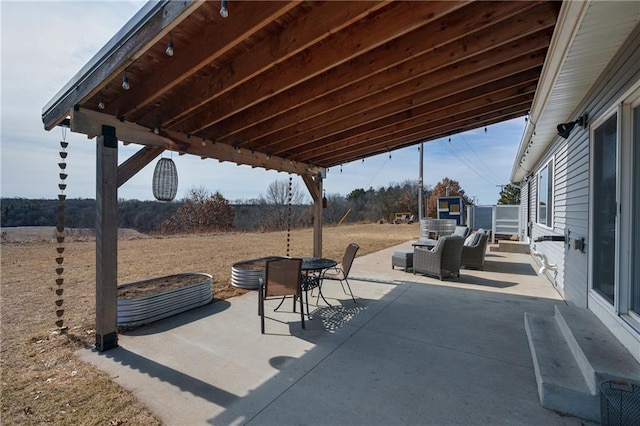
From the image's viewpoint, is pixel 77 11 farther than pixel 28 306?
No

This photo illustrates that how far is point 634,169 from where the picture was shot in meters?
2.18

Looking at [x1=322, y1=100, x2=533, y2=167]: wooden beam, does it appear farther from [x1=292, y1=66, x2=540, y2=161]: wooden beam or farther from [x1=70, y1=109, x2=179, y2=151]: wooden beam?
[x1=70, y1=109, x2=179, y2=151]: wooden beam

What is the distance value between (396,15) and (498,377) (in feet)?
10.0

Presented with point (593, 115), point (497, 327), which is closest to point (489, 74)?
point (593, 115)

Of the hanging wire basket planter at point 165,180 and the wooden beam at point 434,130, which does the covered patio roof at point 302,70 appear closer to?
the wooden beam at point 434,130

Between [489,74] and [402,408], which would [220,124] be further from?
[402,408]

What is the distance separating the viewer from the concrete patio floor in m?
2.06

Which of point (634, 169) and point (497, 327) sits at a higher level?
point (634, 169)

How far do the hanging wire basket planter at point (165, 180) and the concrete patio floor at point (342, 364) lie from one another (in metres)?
1.60

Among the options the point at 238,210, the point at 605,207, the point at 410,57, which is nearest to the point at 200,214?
the point at 238,210

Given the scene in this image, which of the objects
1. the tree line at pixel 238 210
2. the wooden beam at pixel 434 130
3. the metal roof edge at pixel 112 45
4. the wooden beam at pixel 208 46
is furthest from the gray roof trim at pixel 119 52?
the tree line at pixel 238 210

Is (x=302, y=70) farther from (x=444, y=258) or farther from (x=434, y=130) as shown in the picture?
(x=444, y=258)

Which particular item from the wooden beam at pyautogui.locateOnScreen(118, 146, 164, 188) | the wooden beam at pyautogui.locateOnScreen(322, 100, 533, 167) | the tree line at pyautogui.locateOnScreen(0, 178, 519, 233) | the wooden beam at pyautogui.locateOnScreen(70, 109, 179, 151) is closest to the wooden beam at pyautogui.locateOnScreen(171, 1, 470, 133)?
the wooden beam at pyautogui.locateOnScreen(70, 109, 179, 151)

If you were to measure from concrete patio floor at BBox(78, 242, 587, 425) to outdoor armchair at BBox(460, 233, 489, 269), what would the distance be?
232 centimetres
